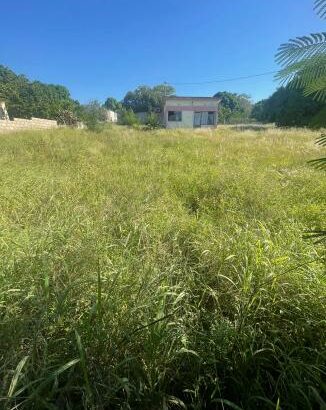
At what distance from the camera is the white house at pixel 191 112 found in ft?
95.1

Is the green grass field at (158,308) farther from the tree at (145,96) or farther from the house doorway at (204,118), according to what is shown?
the tree at (145,96)

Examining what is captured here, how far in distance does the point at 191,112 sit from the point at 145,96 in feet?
93.6

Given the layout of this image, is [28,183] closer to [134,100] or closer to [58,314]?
[58,314]

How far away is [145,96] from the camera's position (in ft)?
179

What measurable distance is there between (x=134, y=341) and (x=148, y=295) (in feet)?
1.01

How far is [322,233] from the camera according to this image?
964 millimetres

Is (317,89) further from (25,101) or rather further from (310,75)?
→ (25,101)

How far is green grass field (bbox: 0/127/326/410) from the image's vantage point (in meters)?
1.26

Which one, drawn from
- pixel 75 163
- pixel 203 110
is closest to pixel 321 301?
pixel 75 163

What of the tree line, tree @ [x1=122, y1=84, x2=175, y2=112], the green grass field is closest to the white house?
the tree line

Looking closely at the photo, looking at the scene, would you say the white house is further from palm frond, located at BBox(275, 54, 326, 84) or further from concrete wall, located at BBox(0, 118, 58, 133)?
palm frond, located at BBox(275, 54, 326, 84)

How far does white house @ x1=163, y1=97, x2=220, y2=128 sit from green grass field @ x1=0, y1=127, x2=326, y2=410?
2751cm

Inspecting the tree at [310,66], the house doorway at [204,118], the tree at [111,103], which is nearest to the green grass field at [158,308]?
the tree at [310,66]

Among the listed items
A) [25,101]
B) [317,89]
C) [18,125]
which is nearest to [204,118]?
[18,125]
